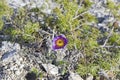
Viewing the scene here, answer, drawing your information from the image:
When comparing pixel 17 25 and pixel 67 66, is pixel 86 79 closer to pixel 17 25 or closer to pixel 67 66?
pixel 67 66

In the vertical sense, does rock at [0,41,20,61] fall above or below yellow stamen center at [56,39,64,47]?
below

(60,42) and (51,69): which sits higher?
(60,42)

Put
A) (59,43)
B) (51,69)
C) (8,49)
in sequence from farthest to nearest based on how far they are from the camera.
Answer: (8,49), (51,69), (59,43)

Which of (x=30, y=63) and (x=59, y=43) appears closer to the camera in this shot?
(x=59, y=43)

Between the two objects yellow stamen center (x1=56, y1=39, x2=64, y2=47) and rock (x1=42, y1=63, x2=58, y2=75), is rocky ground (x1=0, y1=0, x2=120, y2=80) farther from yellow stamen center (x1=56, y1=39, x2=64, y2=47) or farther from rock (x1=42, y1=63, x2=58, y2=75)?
yellow stamen center (x1=56, y1=39, x2=64, y2=47)

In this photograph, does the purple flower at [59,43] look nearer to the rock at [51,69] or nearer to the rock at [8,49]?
the rock at [51,69]

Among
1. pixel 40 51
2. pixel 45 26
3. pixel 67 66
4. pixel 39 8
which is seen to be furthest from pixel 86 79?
pixel 39 8

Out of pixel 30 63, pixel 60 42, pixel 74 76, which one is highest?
pixel 60 42

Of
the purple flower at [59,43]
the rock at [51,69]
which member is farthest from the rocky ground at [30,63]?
the purple flower at [59,43]

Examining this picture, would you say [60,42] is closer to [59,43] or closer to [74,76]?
[59,43]

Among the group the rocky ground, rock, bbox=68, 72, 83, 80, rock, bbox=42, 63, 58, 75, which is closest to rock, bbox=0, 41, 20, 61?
the rocky ground

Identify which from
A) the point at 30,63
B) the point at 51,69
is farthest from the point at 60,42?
the point at 30,63
